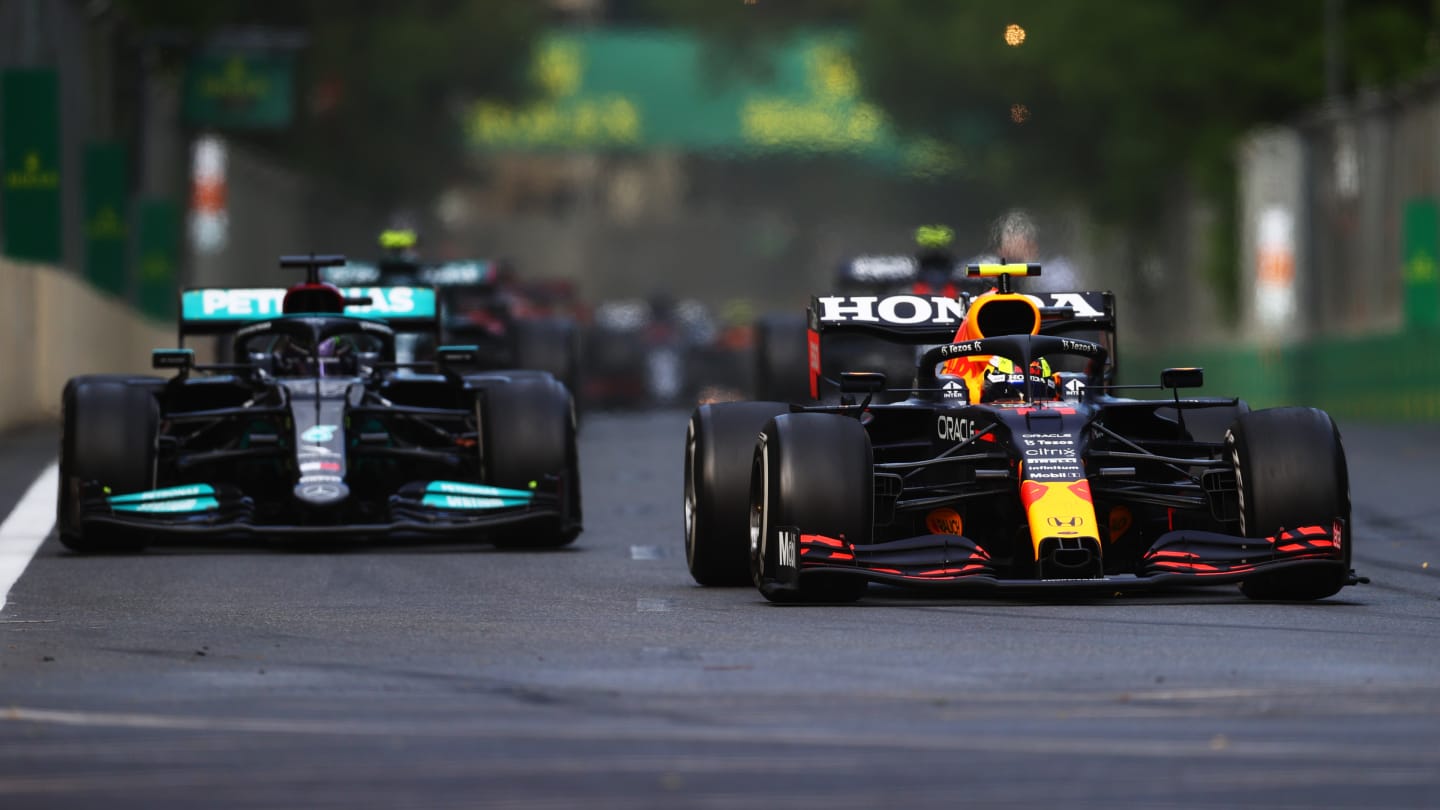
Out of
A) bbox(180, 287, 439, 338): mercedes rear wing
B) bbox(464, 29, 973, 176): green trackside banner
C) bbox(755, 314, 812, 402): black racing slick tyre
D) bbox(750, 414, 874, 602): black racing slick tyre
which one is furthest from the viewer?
bbox(464, 29, 973, 176): green trackside banner

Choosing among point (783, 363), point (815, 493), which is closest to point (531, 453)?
point (815, 493)

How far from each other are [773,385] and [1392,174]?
15878 mm

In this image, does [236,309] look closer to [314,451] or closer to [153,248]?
[314,451]

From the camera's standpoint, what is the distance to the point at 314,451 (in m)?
16.4

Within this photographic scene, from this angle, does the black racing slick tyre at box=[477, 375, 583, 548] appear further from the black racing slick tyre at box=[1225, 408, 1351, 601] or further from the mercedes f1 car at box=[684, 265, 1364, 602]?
the black racing slick tyre at box=[1225, 408, 1351, 601]

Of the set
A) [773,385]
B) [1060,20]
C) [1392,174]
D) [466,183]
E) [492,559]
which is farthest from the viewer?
[466,183]

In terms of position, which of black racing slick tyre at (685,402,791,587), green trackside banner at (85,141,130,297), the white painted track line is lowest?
the white painted track line

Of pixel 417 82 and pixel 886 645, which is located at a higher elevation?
pixel 417 82

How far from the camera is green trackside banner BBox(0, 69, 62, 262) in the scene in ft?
111

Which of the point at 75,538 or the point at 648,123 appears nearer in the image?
the point at 75,538

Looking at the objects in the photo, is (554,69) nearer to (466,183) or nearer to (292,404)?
(466,183)

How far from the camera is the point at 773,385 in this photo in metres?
27.3

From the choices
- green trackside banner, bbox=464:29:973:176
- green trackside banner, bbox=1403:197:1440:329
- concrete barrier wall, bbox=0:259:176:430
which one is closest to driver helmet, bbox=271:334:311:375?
concrete barrier wall, bbox=0:259:176:430

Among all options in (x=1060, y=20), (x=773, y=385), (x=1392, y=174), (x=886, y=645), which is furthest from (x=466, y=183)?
(x=886, y=645)
